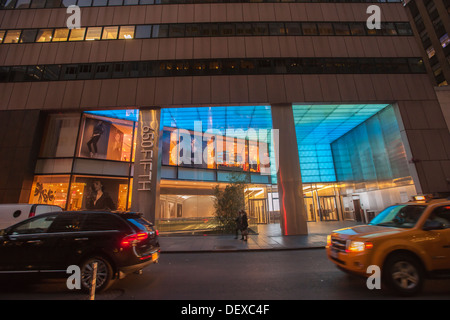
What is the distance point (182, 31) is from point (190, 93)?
6584mm

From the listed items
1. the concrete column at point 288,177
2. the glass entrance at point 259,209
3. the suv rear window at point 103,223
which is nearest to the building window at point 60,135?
the suv rear window at point 103,223

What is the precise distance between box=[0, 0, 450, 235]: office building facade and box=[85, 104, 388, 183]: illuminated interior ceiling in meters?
0.21

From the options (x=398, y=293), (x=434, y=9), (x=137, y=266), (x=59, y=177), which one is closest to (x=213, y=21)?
(x=59, y=177)

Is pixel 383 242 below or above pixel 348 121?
below

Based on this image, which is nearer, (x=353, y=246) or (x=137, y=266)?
(x=353, y=246)

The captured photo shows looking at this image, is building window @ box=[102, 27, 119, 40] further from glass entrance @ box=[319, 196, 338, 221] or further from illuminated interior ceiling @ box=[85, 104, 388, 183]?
glass entrance @ box=[319, 196, 338, 221]

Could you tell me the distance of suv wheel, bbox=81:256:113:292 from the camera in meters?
4.33

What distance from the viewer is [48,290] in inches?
176

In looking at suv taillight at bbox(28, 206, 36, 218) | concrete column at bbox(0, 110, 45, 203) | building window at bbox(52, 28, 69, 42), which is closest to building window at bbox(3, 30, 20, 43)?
building window at bbox(52, 28, 69, 42)

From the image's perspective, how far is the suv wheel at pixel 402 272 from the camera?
3912 millimetres

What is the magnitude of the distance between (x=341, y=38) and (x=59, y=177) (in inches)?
1055

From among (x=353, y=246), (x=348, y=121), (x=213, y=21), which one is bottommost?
(x=353, y=246)

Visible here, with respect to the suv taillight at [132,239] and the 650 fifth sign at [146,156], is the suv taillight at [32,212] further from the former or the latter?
the suv taillight at [132,239]
